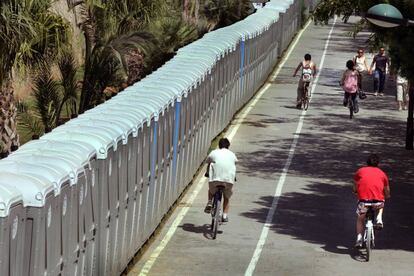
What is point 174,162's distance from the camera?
73.0ft

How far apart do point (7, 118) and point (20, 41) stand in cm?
361

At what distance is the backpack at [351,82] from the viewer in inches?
1373

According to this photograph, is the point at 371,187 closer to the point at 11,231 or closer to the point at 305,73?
the point at 11,231

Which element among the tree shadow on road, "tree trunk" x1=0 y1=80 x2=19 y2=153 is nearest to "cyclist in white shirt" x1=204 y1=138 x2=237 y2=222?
the tree shadow on road

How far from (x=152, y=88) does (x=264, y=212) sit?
10.3ft

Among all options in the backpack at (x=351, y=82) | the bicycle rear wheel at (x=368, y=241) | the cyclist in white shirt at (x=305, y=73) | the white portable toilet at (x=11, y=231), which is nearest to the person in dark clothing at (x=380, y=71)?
the cyclist in white shirt at (x=305, y=73)

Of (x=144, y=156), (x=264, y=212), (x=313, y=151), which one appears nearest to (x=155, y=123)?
(x=144, y=156)

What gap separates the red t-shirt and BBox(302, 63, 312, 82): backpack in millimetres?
18084

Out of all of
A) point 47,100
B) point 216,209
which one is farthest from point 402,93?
point 216,209

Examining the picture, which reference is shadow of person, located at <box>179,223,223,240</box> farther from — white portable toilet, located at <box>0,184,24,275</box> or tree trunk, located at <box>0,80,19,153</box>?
white portable toilet, located at <box>0,184,24,275</box>

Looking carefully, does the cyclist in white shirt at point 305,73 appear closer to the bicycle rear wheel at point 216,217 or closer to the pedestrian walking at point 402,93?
the pedestrian walking at point 402,93

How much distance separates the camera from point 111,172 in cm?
1538

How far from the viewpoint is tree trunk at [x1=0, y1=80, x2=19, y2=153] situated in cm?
2306

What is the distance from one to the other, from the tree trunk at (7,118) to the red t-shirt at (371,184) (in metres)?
7.40
